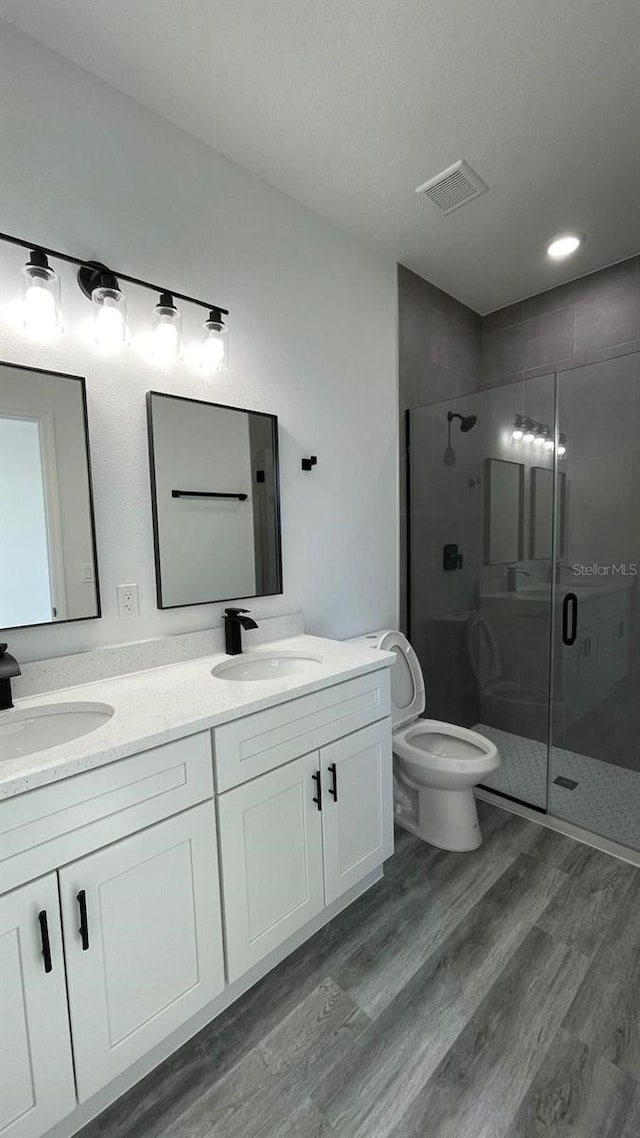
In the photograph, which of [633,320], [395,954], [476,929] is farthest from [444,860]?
[633,320]

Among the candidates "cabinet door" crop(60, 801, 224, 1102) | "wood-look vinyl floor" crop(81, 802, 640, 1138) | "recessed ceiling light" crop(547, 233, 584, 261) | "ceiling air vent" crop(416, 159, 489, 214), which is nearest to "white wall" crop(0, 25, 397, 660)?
"ceiling air vent" crop(416, 159, 489, 214)

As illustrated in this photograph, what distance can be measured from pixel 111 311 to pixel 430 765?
6.43ft

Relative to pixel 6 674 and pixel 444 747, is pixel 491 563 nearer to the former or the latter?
pixel 444 747

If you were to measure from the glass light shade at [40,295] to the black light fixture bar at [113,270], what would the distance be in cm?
4

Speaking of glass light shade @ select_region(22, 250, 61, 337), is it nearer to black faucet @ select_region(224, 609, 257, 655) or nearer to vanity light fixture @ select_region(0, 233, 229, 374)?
vanity light fixture @ select_region(0, 233, 229, 374)

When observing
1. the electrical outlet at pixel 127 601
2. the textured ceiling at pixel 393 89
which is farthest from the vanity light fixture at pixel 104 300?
the electrical outlet at pixel 127 601

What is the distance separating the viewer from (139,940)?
110 centimetres

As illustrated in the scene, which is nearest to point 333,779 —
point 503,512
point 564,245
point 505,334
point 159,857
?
point 159,857

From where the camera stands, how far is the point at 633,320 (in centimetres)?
244

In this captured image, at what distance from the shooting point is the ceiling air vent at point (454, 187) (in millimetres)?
1823

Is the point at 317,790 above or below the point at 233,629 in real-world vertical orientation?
below

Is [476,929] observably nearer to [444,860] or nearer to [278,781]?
[444,860]

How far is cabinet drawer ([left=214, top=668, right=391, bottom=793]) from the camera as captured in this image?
1.26 metres

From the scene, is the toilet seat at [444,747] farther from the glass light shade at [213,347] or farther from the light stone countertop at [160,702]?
the glass light shade at [213,347]
